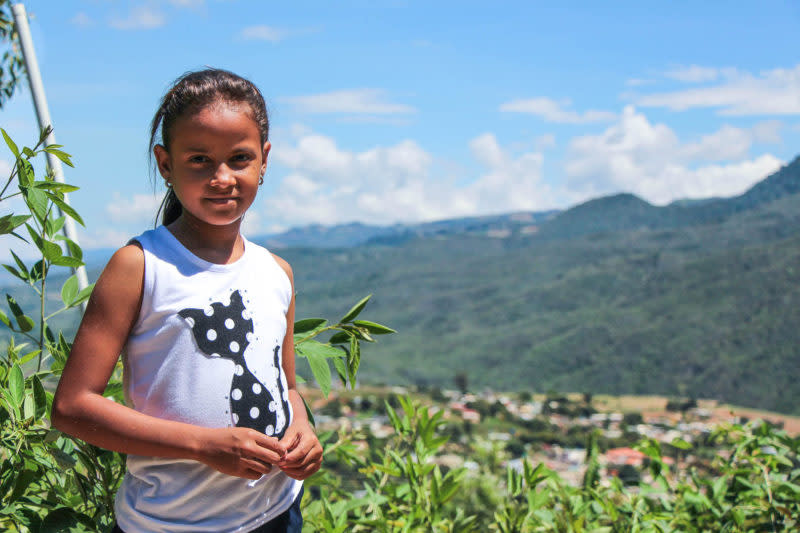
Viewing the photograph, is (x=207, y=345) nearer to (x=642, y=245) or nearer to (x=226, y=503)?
(x=226, y=503)

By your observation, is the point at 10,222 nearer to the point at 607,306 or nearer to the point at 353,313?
the point at 353,313

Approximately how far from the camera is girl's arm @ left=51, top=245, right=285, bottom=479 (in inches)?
42.4

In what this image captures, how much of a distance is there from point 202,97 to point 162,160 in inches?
5.3

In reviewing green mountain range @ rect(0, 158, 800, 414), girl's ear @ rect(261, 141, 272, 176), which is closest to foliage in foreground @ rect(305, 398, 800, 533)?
girl's ear @ rect(261, 141, 272, 176)

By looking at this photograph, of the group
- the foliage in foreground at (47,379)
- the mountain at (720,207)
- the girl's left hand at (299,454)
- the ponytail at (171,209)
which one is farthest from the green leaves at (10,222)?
the mountain at (720,207)

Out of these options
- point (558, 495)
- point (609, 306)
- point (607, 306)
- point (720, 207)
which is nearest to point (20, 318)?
point (558, 495)

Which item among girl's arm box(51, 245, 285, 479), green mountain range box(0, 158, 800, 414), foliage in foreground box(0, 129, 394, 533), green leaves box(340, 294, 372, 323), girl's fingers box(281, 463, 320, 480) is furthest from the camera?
green mountain range box(0, 158, 800, 414)

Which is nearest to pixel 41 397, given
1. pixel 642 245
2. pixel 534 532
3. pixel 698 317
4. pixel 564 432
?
pixel 534 532

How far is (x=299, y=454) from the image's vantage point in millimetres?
1165

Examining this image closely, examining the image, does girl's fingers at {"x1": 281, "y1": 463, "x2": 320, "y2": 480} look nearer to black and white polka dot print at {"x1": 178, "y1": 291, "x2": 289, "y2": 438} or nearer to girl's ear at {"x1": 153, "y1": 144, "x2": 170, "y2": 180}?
black and white polka dot print at {"x1": 178, "y1": 291, "x2": 289, "y2": 438}

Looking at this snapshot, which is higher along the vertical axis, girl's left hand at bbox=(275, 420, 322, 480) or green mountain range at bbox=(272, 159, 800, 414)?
girl's left hand at bbox=(275, 420, 322, 480)

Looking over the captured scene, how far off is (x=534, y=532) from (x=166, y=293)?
158cm

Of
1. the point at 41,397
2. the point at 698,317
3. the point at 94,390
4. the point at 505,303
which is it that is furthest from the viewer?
the point at 505,303

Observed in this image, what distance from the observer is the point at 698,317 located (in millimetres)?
89625
